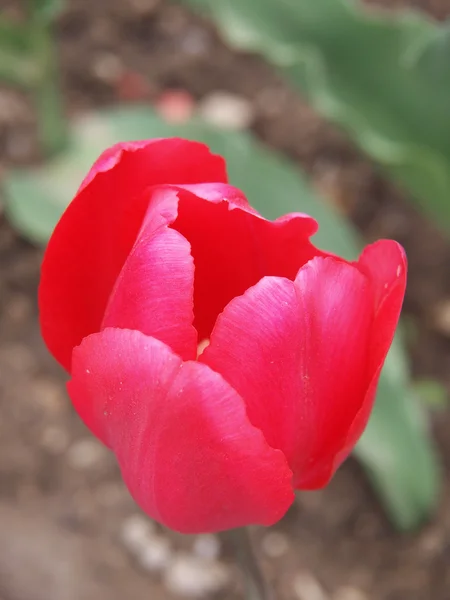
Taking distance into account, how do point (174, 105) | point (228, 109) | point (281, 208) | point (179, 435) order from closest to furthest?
point (179, 435)
point (281, 208)
point (174, 105)
point (228, 109)

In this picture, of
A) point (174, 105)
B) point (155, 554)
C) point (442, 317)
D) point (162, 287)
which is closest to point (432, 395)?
point (442, 317)

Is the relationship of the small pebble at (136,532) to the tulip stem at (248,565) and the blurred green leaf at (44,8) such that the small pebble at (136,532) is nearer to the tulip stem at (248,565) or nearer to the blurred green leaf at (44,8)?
the tulip stem at (248,565)

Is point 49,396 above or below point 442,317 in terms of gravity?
below

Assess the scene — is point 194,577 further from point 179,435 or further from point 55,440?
point 179,435

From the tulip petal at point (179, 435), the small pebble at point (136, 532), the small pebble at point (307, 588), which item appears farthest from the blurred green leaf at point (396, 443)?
the tulip petal at point (179, 435)

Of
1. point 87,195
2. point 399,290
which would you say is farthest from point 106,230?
point 399,290

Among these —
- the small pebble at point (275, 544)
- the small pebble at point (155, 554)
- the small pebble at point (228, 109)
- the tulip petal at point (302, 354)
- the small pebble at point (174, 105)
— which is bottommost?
the small pebble at point (155, 554)

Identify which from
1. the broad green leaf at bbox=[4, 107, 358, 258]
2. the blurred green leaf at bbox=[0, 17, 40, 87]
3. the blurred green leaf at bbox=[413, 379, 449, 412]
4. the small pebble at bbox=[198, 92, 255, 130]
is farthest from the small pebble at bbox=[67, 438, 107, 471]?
the small pebble at bbox=[198, 92, 255, 130]
